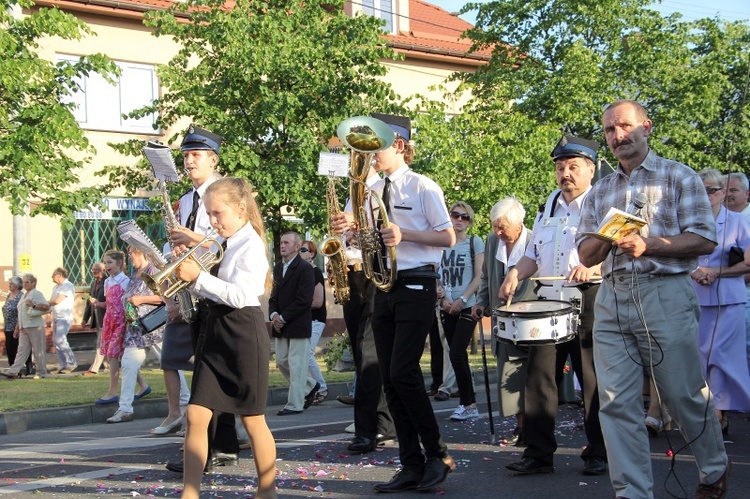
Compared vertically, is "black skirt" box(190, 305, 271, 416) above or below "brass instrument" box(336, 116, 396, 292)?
below

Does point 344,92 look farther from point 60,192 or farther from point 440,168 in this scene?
point 60,192

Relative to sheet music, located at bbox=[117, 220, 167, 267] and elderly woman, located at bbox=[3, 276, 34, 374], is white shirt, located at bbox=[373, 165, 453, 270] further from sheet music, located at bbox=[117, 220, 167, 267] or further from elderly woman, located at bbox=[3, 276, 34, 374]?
elderly woman, located at bbox=[3, 276, 34, 374]

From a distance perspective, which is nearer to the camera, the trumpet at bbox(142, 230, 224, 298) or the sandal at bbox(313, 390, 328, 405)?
the trumpet at bbox(142, 230, 224, 298)

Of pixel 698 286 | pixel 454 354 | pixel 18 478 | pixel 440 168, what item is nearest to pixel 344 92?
pixel 440 168

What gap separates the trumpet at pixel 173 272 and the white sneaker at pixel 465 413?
15.1 feet

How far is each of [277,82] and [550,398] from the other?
13.0 meters

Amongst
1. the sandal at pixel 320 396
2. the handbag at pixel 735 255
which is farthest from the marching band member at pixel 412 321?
the sandal at pixel 320 396

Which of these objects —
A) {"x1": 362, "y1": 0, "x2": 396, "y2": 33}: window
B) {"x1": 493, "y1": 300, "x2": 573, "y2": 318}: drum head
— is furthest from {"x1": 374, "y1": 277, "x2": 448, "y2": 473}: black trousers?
{"x1": 362, "y1": 0, "x2": 396, "y2": 33}: window

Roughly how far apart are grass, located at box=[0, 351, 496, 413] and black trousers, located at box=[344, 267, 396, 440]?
186 inches

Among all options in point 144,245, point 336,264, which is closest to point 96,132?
point 336,264

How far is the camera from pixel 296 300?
1179 centimetres

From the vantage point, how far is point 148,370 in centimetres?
1733

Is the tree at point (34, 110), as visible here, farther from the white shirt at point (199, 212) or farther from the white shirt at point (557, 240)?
the white shirt at point (557, 240)

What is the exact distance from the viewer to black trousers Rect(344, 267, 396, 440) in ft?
27.1
